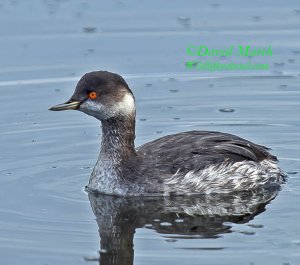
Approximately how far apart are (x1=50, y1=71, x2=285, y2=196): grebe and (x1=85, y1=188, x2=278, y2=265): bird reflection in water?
0.14m

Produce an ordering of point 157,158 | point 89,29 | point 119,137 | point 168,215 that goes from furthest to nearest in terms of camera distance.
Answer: point 89,29
point 119,137
point 157,158
point 168,215

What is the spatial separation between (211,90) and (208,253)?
6.06 metres

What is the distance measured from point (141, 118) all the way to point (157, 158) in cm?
257

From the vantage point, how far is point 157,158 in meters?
12.2

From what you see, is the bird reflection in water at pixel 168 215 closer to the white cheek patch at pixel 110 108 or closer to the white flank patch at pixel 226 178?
the white flank patch at pixel 226 178

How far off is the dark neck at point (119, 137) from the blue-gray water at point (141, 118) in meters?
0.54

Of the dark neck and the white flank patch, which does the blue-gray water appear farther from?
the dark neck

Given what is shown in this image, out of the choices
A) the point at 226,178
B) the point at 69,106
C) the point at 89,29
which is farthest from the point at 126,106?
the point at 89,29

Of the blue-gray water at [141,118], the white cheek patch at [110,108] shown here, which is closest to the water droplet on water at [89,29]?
the blue-gray water at [141,118]

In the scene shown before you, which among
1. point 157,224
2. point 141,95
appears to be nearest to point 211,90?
point 141,95

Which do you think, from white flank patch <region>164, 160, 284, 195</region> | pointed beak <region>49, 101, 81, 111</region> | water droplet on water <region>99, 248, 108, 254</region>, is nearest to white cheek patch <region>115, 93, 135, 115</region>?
pointed beak <region>49, 101, 81, 111</region>

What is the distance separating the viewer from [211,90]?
623 inches

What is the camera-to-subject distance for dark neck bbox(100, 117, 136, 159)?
1241 centimetres

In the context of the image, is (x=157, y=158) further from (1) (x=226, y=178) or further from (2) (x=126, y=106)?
(1) (x=226, y=178)
